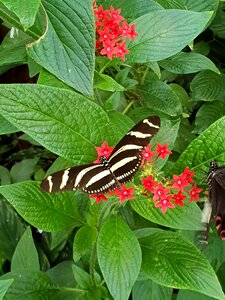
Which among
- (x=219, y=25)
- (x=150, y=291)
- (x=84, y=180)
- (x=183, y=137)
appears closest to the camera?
(x=84, y=180)

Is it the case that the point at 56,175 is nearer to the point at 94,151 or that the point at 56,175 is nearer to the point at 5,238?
the point at 94,151

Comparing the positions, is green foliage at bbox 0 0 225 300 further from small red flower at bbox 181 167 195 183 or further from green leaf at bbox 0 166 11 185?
green leaf at bbox 0 166 11 185

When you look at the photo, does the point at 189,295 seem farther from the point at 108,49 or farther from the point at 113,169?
the point at 108,49

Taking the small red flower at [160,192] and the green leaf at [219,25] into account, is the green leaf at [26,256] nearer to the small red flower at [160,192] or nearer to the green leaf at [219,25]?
the small red flower at [160,192]

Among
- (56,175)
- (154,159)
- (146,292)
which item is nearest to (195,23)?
(154,159)

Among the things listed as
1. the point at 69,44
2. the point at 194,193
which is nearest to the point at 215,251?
the point at 194,193

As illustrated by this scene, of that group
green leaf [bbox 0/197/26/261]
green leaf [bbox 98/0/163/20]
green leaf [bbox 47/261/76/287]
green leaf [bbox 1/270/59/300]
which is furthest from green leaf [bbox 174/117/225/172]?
green leaf [bbox 0/197/26/261]
